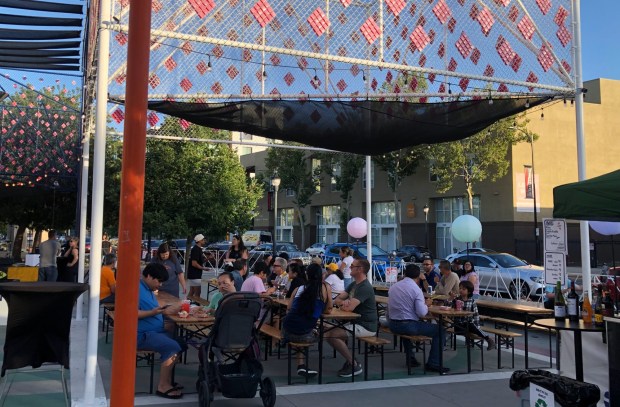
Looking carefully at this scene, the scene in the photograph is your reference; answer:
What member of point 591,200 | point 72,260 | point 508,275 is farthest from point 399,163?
point 591,200

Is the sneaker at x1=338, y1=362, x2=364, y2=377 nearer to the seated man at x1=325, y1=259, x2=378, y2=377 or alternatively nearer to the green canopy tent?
the seated man at x1=325, y1=259, x2=378, y2=377

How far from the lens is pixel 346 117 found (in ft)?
26.2

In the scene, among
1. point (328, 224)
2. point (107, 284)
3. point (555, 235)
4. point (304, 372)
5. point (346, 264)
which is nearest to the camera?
point (555, 235)

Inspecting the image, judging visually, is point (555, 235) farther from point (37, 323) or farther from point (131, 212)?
point (37, 323)

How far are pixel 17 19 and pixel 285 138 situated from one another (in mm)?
4330

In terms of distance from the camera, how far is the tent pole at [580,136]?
25.0ft

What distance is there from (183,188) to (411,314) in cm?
1922

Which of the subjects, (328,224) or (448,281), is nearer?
(448,281)

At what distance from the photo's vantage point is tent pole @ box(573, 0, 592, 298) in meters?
7.62

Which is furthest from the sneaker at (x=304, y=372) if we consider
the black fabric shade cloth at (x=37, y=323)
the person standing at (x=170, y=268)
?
the person standing at (x=170, y=268)

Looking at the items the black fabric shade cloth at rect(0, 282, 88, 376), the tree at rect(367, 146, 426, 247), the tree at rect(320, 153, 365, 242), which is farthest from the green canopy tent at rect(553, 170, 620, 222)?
the tree at rect(320, 153, 365, 242)

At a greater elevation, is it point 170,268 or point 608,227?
point 608,227

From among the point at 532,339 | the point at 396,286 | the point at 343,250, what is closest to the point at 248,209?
the point at 343,250

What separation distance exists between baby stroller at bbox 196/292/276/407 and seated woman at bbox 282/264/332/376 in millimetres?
1097
